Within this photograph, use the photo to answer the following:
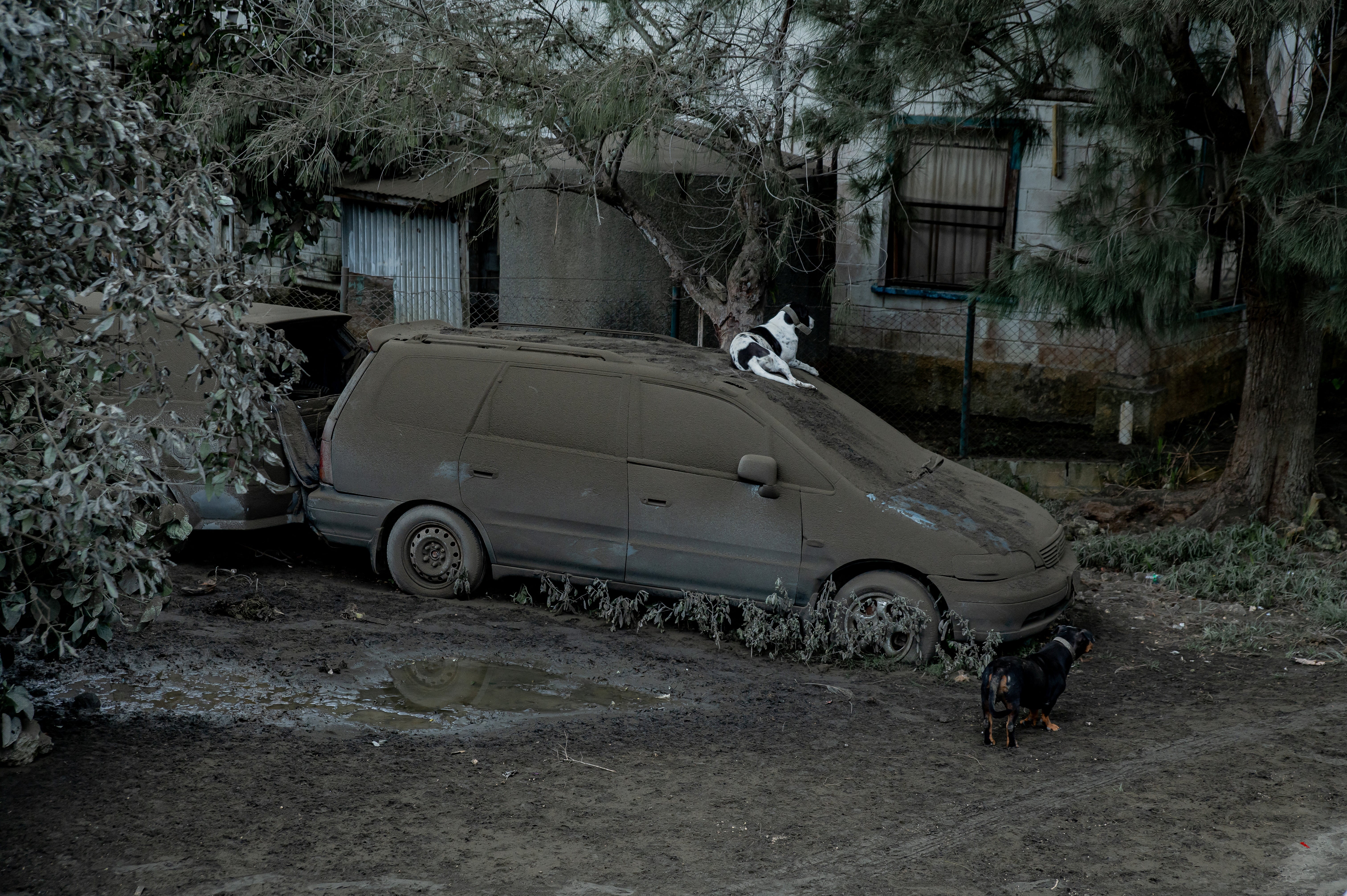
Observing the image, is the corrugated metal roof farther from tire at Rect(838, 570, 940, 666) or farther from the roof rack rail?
tire at Rect(838, 570, 940, 666)

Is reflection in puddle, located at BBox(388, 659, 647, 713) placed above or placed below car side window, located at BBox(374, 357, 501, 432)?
below

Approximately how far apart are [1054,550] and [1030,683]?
1635 millimetres

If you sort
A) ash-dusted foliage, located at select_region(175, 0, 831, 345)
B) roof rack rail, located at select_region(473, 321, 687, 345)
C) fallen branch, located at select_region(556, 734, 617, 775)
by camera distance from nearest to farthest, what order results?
fallen branch, located at select_region(556, 734, 617, 775)
roof rack rail, located at select_region(473, 321, 687, 345)
ash-dusted foliage, located at select_region(175, 0, 831, 345)

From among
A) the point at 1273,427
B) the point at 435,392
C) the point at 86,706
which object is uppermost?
the point at 435,392

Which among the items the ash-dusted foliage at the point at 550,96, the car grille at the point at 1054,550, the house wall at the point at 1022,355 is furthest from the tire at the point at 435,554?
the house wall at the point at 1022,355

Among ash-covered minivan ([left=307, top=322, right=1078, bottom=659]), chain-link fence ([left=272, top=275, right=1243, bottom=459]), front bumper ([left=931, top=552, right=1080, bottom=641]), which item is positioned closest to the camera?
front bumper ([left=931, top=552, right=1080, bottom=641])

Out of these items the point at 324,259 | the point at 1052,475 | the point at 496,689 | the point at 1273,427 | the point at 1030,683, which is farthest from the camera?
the point at 324,259

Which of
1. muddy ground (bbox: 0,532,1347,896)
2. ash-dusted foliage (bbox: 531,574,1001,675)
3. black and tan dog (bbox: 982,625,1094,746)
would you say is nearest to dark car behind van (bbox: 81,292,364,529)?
muddy ground (bbox: 0,532,1347,896)

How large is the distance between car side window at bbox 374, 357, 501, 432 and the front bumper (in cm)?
298

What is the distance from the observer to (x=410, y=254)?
43.9ft

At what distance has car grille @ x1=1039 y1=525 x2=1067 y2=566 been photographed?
22.1 ft

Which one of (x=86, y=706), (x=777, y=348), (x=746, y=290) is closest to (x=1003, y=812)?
(x=777, y=348)

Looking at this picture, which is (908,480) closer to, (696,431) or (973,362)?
(696,431)

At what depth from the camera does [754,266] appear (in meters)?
9.27
